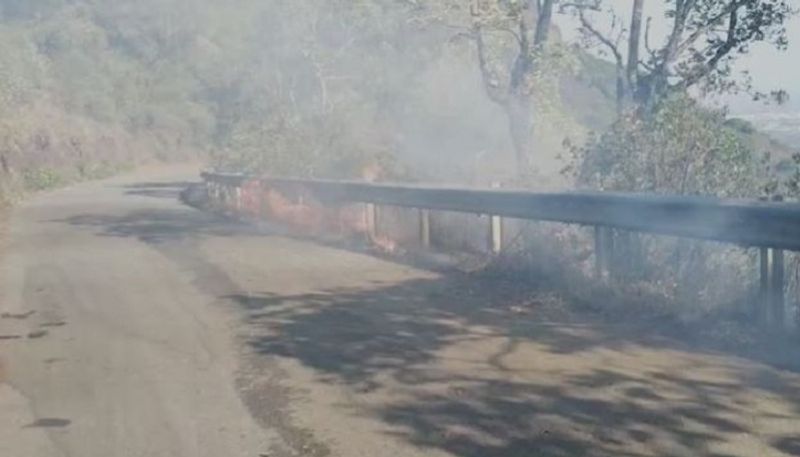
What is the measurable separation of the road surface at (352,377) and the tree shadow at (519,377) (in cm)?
2

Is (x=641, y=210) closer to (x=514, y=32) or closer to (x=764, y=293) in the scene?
(x=764, y=293)

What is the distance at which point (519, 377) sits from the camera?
6516 mm

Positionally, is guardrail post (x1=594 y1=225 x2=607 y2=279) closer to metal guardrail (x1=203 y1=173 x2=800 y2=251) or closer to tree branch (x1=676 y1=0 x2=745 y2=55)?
metal guardrail (x1=203 y1=173 x2=800 y2=251)

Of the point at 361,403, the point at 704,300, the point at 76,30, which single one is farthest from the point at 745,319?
the point at 76,30

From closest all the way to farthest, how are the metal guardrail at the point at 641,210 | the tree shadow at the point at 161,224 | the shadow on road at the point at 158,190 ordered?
the metal guardrail at the point at 641,210 → the tree shadow at the point at 161,224 → the shadow on road at the point at 158,190

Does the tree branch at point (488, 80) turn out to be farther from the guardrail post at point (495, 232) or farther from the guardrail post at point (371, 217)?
the guardrail post at point (495, 232)

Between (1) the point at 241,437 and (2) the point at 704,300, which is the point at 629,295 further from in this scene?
(1) the point at 241,437

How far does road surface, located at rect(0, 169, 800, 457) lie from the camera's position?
5340 mm

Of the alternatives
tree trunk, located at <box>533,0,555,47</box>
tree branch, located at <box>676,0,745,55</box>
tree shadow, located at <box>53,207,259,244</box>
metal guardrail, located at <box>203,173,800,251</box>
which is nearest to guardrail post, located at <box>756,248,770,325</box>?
metal guardrail, located at <box>203,173,800,251</box>

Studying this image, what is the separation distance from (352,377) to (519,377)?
43.3 inches

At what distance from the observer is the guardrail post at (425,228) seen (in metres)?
13.9

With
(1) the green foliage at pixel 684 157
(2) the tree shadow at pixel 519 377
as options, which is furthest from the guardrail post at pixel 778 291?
(1) the green foliage at pixel 684 157

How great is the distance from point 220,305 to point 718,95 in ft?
38.2

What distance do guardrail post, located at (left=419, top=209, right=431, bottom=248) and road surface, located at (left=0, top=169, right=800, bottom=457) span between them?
2.62 m
